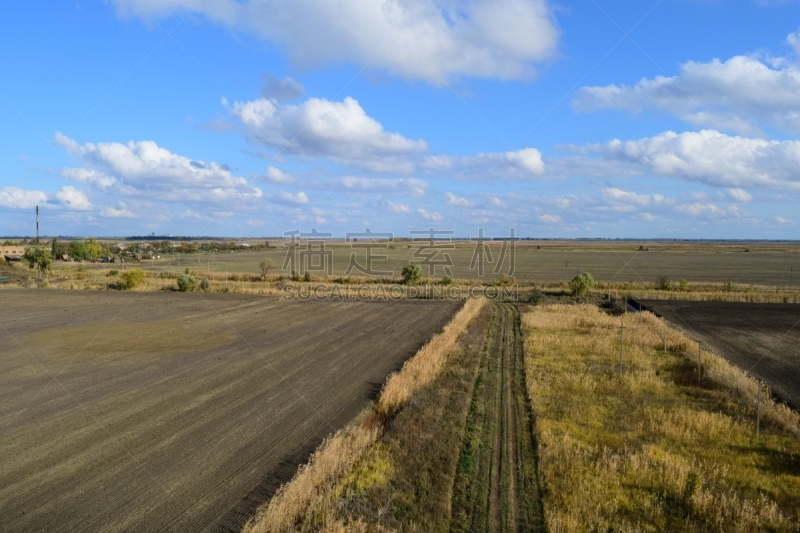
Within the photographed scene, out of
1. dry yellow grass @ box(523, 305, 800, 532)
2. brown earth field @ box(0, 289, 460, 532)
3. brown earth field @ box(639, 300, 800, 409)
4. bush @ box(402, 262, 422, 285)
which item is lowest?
brown earth field @ box(0, 289, 460, 532)

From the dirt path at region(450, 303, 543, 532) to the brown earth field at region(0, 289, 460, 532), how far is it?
333cm

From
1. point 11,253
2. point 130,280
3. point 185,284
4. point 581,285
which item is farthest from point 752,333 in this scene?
point 11,253

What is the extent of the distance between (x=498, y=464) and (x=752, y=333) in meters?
25.4

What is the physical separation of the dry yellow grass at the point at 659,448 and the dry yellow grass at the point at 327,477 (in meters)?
3.68

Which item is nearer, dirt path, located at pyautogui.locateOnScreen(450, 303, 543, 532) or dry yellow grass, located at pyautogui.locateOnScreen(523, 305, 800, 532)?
dirt path, located at pyautogui.locateOnScreen(450, 303, 543, 532)

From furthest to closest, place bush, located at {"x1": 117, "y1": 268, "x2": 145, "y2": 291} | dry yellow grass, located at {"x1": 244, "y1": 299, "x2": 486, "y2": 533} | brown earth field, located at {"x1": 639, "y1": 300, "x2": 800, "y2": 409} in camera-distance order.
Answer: bush, located at {"x1": 117, "y1": 268, "x2": 145, "y2": 291}, brown earth field, located at {"x1": 639, "y1": 300, "x2": 800, "y2": 409}, dry yellow grass, located at {"x1": 244, "y1": 299, "x2": 486, "y2": 533}

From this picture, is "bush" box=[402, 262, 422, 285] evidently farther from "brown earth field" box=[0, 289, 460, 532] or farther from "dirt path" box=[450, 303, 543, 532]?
"dirt path" box=[450, 303, 543, 532]

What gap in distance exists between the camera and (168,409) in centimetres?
1302

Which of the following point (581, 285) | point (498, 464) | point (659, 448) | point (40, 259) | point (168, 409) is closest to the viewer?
point (498, 464)

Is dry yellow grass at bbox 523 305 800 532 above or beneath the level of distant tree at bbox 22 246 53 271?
beneath

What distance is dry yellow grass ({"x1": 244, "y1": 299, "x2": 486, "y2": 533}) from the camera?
7.46m

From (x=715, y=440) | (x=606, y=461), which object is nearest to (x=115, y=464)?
(x=606, y=461)

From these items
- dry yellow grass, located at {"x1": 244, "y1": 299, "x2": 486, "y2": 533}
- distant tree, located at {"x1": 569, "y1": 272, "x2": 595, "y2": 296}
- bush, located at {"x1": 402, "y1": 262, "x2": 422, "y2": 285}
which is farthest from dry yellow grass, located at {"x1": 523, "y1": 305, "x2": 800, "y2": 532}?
bush, located at {"x1": 402, "y1": 262, "x2": 422, "y2": 285}

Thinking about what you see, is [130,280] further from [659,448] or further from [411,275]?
[659,448]
